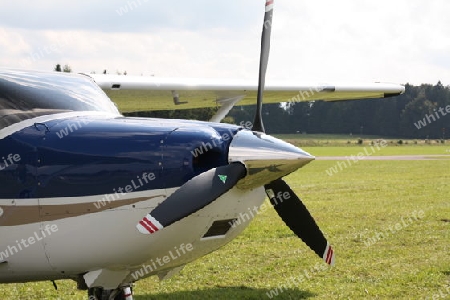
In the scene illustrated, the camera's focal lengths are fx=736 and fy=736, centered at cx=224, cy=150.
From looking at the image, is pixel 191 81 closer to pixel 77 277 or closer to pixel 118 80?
pixel 118 80

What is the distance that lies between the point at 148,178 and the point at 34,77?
1.84 meters

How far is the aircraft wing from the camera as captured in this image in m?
10.1

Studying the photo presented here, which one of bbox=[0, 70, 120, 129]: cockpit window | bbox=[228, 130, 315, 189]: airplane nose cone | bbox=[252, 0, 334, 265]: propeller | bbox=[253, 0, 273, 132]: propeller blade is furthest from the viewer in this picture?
bbox=[253, 0, 273, 132]: propeller blade

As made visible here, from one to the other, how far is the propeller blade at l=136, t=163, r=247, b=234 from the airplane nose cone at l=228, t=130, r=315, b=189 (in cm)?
7

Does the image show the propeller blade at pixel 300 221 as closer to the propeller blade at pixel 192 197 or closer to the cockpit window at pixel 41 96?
the propeller blade at pixel 192 197

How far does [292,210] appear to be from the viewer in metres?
6.48

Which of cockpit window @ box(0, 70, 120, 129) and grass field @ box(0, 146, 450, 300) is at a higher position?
cockpit window @ box(0, 70, 120, 129)

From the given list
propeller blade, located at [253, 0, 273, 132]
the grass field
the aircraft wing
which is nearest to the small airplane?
propeller blade, located at [253, 0, 273, 132]

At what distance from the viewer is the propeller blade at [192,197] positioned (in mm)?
5035

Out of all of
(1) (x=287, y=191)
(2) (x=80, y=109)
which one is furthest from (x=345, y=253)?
(2) (x=80, y=109)

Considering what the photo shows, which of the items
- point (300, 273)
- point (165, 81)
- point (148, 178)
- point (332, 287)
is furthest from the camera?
point (165, 81)

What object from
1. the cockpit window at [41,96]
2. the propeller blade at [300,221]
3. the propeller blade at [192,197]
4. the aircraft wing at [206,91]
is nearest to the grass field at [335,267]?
the propeller blade at [300,221]

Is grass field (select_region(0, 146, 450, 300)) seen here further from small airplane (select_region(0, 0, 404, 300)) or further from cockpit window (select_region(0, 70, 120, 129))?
cockpit window (select_region(0, 70, 120, 129))

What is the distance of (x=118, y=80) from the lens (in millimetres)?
9633
